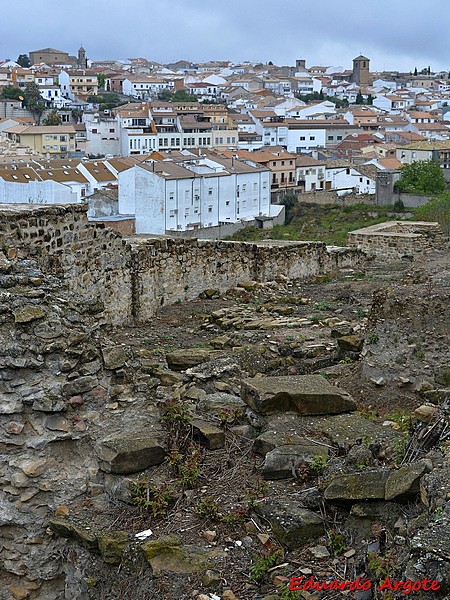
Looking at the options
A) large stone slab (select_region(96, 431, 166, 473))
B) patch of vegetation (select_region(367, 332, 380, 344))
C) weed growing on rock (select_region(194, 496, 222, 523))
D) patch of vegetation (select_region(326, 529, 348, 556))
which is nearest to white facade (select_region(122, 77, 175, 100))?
patch of vegetation (select_region(367, 332, 380, 344))

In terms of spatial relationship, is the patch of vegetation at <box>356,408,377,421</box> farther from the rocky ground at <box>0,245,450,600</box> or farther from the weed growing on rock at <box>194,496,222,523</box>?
the weed growing on rock at <box>194,496,222,523</box>

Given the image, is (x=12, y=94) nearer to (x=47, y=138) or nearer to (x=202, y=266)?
(x=47, y=138)

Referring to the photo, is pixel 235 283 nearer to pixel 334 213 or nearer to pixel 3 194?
pixel 3 194

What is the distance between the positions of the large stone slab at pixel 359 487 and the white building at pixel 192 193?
36.2 m

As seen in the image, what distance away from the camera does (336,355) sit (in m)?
8.14

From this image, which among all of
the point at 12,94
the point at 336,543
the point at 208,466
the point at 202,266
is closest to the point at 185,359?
the point at 208,466

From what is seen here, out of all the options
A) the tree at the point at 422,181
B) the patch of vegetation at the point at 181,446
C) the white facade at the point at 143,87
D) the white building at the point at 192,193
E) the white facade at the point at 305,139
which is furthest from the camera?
the white facade at the point at 143,87

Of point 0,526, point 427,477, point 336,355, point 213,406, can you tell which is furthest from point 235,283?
point 427,477

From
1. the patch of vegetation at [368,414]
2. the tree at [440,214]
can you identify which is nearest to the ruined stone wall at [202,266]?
the patch of vegetation at [368,414]

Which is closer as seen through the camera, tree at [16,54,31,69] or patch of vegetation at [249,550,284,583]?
patch of vegetation at [249,550,284,583]

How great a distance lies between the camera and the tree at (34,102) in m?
95.4

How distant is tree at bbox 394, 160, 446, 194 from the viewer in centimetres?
4903

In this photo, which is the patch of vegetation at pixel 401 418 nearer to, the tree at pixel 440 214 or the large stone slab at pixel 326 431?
the large stone slab at pixel 326 431

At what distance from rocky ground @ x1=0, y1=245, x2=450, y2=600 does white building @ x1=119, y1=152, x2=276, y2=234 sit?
1347 inches
